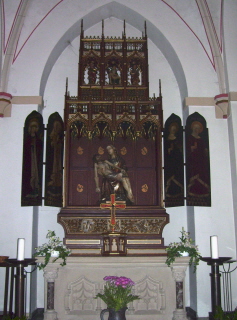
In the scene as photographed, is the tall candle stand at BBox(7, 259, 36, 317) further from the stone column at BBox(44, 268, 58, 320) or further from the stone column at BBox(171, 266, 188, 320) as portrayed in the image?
the stone column at BBox(171, 266, 188, 320)

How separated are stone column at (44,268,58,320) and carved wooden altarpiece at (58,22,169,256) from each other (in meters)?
0.69

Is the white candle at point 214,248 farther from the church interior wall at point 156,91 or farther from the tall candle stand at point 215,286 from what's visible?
the church interior wall at point 156,91

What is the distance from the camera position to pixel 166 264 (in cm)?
678

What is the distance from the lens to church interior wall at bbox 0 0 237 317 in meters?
7.49

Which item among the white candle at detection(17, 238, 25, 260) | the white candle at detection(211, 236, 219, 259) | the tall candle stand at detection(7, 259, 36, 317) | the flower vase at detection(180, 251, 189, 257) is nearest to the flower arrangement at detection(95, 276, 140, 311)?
the tall candle stand at detection(7, 259, 36, 317)

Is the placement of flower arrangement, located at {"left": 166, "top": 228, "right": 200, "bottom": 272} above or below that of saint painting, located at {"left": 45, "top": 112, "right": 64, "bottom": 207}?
below

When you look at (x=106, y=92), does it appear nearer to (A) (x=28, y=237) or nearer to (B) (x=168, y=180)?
(B) (x=168, y=180)

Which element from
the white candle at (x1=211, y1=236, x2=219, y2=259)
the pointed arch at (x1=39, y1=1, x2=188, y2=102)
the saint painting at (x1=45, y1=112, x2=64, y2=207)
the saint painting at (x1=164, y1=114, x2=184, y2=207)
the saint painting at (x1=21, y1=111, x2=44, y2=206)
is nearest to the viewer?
the white candle at (x1=211, y1=236, x2=219, y2=259)

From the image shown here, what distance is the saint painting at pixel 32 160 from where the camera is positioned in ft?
24.2

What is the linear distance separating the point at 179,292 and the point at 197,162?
8.14 ft

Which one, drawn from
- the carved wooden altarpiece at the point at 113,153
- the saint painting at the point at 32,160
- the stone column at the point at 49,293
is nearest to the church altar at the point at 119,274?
the stone column at the point at 49,293

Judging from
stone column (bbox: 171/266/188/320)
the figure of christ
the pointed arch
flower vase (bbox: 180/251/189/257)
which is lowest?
stone column (bbox: 171/266/188/320)

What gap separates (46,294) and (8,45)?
16.4 feet

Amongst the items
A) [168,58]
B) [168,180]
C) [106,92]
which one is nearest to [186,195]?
[168,180]
